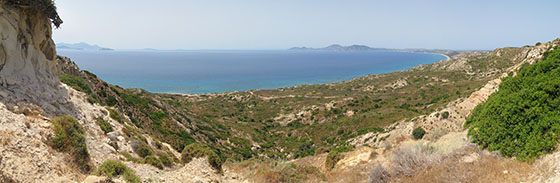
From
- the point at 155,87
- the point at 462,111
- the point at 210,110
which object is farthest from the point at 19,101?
the point at 155,87

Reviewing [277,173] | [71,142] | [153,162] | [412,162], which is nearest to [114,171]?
[71,142]

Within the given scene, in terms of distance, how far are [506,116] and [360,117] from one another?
97.4 ft

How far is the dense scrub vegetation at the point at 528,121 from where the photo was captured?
7.69 metres

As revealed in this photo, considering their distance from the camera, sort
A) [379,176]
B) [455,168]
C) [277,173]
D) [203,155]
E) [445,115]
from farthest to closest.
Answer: [445,115] < [203,155] < [277,173] < [379,176] < [455,168]

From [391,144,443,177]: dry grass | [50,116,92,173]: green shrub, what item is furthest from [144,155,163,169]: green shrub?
[391,144,443,177]: dry grass

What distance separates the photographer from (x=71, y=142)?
793 centimetres

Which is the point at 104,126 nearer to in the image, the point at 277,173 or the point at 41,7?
the point at 41,7

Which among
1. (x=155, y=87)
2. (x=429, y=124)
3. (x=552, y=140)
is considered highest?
(x=552, y=140)

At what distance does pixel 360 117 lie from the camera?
38.7 m

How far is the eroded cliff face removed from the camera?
9.59m

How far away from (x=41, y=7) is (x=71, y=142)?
8074mm

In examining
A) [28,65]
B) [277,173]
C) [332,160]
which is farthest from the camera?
[332,160]

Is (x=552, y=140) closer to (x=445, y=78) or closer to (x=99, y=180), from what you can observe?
(x=99, y=180)

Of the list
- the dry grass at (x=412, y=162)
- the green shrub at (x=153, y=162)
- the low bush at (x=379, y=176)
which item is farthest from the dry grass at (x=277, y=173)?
the green shrub at (x=153, y=162)
